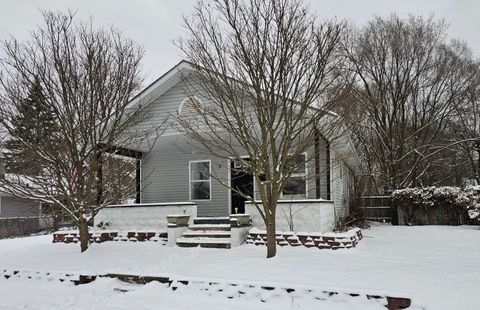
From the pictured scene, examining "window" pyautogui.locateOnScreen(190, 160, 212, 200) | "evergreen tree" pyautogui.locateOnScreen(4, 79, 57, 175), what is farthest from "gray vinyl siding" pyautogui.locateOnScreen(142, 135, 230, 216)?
"evergreen tree" pyautogui.locateOnScreen(4, 79, 57, 175)

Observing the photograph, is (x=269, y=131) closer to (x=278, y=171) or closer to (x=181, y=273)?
(x=278, y=171)

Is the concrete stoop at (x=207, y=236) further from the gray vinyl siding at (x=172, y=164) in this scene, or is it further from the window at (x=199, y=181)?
the window at (x=199, y=181)

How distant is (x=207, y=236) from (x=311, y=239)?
9.20 feet

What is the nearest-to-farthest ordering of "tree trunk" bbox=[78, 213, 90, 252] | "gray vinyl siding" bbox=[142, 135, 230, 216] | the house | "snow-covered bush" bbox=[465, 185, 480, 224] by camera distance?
"tree trunk" bbox=[78, 213, 90, 252]
the house
"gray vinyl siding" bbox=[142, 135, 230, 216]
"snow-covered bush" bbox=[465, 185, 480, 224]

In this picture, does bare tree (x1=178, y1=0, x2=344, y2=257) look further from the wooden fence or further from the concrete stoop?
the wooden fence

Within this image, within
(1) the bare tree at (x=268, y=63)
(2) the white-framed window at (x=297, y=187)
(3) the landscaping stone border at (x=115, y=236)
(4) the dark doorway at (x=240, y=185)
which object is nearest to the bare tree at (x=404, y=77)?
(2) the white-framed window at (x=297, y=187)

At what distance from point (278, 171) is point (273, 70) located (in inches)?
79.0

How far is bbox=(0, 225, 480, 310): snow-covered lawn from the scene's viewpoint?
231 inches

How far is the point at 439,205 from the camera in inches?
630

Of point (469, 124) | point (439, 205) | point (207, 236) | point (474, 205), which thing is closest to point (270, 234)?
point (207, 236)

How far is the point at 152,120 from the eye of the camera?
43.5ft

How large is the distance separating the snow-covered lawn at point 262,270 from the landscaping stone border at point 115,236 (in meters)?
0.48

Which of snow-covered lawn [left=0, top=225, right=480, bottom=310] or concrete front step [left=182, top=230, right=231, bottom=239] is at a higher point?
concrete front step [left=182, top=230, right=231, bottom=239]

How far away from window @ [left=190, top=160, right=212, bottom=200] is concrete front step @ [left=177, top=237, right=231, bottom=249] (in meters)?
3.57
